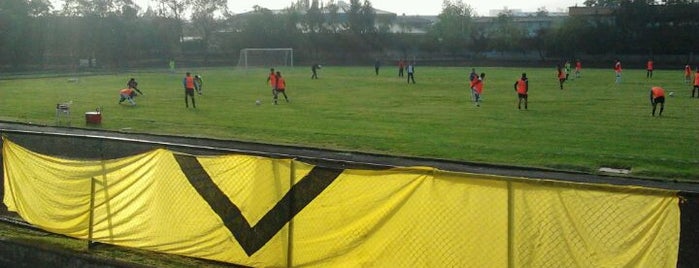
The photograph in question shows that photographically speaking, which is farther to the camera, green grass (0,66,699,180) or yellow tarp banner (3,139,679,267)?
green grass (0,66,699,180)

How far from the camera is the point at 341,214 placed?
8141 mm

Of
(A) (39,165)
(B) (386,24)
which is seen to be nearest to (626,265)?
(A) (39,165)

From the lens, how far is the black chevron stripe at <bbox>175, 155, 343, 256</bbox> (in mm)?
8242

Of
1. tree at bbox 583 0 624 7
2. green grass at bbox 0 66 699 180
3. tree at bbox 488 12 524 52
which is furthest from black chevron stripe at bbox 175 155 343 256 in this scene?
tree at bbox 583 0 624 7

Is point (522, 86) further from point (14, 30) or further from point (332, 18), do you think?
point (332, 18)

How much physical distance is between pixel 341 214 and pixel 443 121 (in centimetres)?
1850

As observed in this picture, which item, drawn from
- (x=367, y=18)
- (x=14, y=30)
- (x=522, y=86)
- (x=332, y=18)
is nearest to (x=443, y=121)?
(x=522, y=86)

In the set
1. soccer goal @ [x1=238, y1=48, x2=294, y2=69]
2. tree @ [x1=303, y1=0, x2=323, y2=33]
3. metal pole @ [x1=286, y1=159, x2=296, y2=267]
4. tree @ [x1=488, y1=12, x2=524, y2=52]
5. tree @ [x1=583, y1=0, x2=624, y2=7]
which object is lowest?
soccer goal @ [x1=238, y1=48, x2=294, y2=69]

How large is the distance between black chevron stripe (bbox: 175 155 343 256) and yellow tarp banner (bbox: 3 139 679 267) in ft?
0.05

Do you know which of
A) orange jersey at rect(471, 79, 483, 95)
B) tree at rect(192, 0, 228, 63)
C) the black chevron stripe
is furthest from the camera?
tree at rect(192, 0, 228, 63)

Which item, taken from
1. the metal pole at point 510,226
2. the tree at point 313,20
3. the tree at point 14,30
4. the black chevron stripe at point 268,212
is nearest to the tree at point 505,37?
the tree at point 313,20

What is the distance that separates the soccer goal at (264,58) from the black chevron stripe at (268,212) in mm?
74779

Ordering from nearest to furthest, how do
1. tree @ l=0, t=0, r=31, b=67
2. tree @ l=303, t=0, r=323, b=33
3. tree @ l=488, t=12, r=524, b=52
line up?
tree @ l=0, t=0, r=31, b=67
tree @ l=488, t=12, r=524, b=52
tree @ l=303, t=0, r=323, b=33

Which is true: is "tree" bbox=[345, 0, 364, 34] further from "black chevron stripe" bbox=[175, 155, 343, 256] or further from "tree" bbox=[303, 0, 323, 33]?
"black chevron stripe" bbox=[175, 155, 343, 256]
